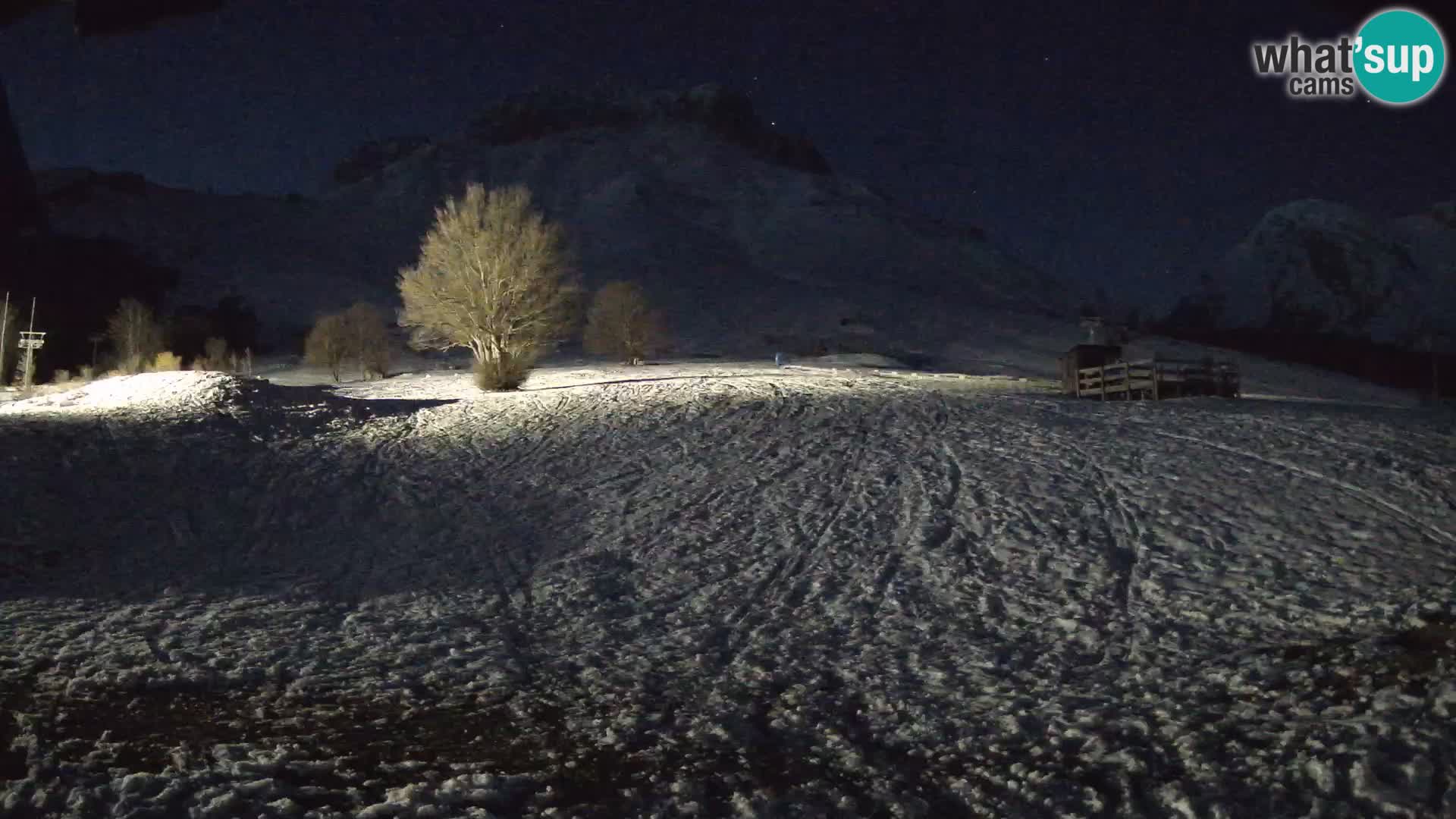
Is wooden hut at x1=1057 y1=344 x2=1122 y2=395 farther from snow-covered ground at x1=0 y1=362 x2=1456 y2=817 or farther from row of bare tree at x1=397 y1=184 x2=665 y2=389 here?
row of bare tree at x1=397 y1=184 x2=665 y2=389

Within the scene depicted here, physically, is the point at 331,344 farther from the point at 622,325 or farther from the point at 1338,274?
the point at 1338,274

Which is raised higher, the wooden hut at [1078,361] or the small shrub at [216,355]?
the small shrub at [216,355]

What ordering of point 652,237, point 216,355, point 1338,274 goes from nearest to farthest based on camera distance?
point 216,355
point 652,237
point 1338,274

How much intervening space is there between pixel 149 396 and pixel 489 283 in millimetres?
12973

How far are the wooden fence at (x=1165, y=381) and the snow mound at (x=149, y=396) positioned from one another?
29258 mm

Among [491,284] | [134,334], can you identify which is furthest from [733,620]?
[134,334]

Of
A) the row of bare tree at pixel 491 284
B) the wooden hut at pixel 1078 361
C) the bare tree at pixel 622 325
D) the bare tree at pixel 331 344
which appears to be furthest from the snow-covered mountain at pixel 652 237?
the wooden hut at pixel 1078 361

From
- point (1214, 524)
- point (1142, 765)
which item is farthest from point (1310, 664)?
point (1214, 524)

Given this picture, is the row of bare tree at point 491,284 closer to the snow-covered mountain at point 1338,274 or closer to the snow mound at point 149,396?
the snow mound at point 149,396

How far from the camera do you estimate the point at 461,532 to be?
16141 mm

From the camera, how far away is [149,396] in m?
26.8

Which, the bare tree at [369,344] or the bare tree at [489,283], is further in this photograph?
the bare tree at [369,344]

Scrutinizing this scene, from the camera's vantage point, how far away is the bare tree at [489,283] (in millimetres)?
35656

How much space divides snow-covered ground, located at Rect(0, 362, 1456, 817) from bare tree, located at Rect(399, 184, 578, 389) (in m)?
13.1
